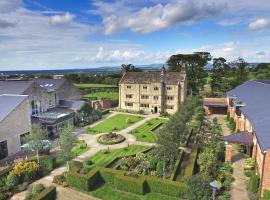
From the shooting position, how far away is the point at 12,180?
23.3 meters

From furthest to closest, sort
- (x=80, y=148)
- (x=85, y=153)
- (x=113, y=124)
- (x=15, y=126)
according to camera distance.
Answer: (x=113, y=124)
(x=80, y=148)
(x=15, y=126)
(x=85, y=153)

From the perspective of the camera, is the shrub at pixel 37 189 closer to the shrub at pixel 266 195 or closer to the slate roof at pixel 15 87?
the shrub at pixel 266 195

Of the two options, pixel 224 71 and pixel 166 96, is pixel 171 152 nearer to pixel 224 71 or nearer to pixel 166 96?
pixel 166 96

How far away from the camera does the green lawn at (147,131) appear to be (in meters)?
38.9

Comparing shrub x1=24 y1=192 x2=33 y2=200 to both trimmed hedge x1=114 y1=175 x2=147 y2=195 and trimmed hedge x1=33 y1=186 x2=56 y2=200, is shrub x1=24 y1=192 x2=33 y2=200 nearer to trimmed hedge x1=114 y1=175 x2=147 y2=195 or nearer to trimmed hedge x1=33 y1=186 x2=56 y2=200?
trimmed hedge x1=33 y1=186 x2=56 y2=200

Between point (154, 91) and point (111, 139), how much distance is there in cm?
2503

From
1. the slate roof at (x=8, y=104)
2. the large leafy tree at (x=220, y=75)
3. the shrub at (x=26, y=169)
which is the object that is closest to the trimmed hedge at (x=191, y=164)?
the shrub at (x=26, y=169)

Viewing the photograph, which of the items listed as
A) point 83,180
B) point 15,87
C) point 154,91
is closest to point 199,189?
point 83,180

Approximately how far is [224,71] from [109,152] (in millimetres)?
63587

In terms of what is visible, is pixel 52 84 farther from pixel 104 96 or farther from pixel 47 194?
pixel 104 96

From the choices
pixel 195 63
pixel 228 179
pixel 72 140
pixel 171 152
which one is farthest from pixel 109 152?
pixel 195 63

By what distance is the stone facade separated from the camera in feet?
103

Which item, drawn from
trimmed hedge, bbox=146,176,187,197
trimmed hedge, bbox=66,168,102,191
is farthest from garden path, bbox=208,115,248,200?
trimmed hedge, bbox=66,168,102,191

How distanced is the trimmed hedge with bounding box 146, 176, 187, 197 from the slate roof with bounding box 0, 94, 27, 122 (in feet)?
73.7
